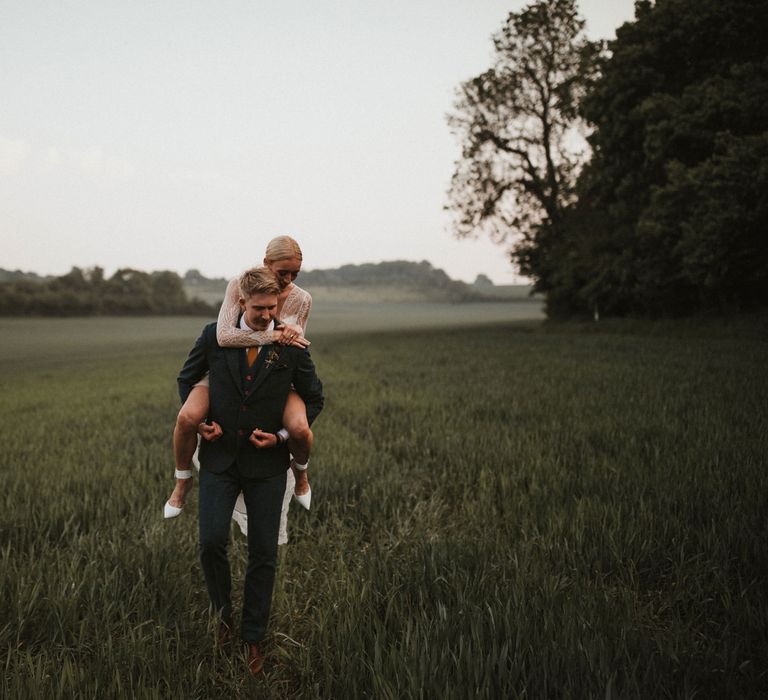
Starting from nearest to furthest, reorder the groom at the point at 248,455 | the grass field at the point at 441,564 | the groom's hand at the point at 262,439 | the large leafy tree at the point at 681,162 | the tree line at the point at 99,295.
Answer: the grass field at the point at 441,564
the groom's hand at the point at 262,439
the groom at the point at 248,455
the large leafy tree at the point at 681,162
the tree line at the point at 99,295

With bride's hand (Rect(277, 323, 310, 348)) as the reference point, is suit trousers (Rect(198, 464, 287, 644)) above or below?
below

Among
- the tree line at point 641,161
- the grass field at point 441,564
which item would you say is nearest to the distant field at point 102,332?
the tree line at point 641,161

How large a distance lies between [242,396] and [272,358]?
0.71 ft

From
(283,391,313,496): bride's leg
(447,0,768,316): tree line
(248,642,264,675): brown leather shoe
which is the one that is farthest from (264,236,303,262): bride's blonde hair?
(447,0,768,316): tree line

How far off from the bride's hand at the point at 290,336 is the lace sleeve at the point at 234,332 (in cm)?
3

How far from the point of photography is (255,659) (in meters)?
2.07

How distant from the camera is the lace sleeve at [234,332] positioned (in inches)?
78.6

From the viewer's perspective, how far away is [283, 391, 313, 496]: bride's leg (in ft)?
6.70

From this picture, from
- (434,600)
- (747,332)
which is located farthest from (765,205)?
(434,600)

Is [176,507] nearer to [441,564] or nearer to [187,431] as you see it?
[187,431]

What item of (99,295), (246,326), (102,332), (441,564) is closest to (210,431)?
(246,326)

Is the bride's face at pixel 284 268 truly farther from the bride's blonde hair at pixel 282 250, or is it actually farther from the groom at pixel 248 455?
the groom at pixel 248 455

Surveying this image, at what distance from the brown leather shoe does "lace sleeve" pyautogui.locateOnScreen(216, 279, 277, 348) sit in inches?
53.4

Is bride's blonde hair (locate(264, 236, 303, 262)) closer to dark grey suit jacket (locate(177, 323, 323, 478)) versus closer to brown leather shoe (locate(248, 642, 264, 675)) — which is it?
dark grey suit jacket (locate(177, 323, 323, 478))
